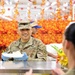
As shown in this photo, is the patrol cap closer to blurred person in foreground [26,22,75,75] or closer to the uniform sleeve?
the uniform sleeve

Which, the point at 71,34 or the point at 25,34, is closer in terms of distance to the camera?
the point at 71,34

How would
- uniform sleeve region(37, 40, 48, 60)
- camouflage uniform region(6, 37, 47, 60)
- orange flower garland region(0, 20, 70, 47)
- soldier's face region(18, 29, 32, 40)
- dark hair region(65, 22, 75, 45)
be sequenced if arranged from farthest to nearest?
orange flower garland region(0, 20, 70, 47) < soldier's face region(18, 29, 32, 40) < camouflage uniform region(6, 37, 47, 60) < uniform sleeve region(37, 40, 48, 60) < dark hair region(65, 22, 75, 45)

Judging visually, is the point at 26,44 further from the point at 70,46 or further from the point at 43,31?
the point at 70,46

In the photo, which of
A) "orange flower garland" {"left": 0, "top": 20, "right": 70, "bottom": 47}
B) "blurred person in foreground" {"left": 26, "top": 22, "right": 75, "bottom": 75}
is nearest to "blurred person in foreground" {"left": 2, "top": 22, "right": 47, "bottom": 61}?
"orange flower garland" {"left": 0, "top": 20, "right": 70, "bottom": 47}

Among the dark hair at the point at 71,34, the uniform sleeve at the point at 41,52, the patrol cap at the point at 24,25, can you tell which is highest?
the patrol cap at the point at 24,25

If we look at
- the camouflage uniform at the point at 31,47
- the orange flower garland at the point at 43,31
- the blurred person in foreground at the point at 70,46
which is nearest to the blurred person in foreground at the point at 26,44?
the camouflage uniform at the point at 31,47

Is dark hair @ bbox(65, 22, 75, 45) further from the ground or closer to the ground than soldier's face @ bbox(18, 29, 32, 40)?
closer to the ground

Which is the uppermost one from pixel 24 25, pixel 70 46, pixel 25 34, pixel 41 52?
pixel 24 25

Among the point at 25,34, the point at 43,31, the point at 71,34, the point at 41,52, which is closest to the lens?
the point at 71,34

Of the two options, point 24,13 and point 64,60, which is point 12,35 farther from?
point 64,60

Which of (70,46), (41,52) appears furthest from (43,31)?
(70,46)

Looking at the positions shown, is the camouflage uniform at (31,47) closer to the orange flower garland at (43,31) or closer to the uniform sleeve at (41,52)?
the uniform sleeve at (41,52)

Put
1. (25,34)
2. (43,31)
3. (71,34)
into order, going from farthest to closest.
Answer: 1. (43,31)
2. (25,34)
3. (71,34)

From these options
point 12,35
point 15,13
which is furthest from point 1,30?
point 15,13
